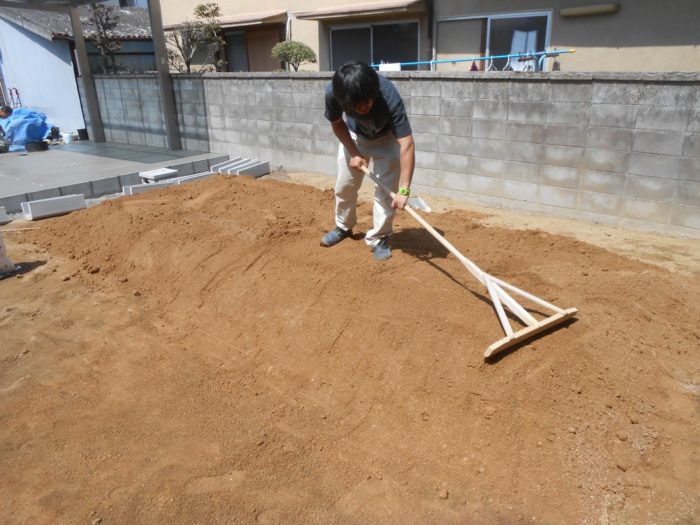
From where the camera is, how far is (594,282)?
10.7ft

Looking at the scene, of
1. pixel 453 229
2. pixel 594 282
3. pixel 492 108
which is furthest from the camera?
pixel 492 108

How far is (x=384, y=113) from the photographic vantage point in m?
3.28

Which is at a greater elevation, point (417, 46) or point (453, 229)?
point (417, 46)

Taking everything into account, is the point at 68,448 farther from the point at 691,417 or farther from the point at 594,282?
the point at 594,282

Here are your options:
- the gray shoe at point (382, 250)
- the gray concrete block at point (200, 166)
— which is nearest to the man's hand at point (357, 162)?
the gray shoe at point (382, 250)

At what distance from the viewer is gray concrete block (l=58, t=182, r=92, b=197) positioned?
6423 millimetres

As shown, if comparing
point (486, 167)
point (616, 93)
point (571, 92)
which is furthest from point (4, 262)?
point (616, 93)

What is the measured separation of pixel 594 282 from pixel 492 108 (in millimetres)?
2524

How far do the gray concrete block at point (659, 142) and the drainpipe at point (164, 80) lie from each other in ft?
23.1

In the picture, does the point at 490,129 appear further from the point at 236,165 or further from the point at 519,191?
the point at 236,165

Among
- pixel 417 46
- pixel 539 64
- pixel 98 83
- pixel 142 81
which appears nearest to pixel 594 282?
pixel 539 64

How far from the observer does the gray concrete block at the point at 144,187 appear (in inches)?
247

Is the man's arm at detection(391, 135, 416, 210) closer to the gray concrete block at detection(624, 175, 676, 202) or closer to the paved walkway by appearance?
the gray concrete block at detection(624, 175, 676, 202)

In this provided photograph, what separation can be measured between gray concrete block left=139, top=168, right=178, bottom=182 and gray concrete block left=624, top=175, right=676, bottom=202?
536 centimetres
